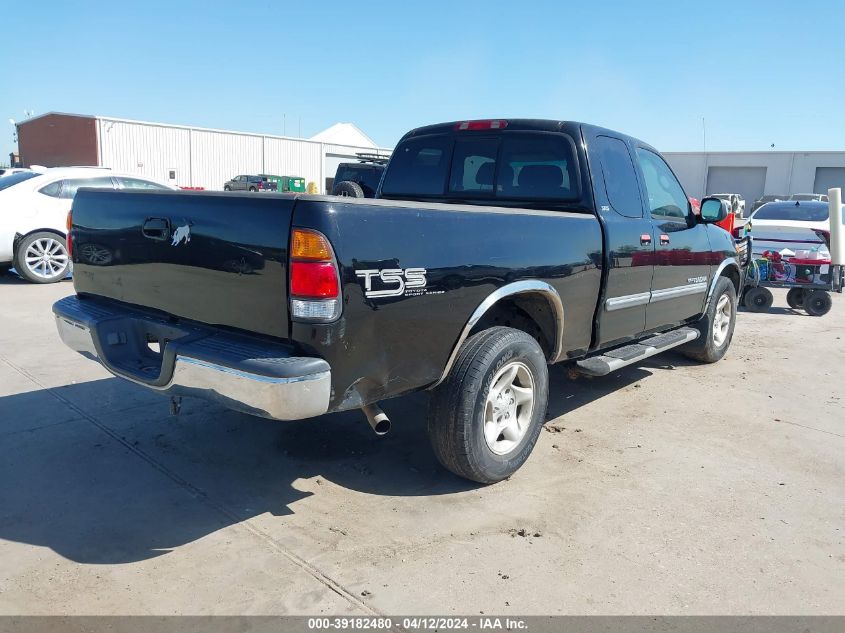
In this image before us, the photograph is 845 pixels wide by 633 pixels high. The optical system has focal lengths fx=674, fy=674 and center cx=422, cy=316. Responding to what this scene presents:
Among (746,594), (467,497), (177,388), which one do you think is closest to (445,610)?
(467,497)

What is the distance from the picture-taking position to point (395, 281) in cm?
299

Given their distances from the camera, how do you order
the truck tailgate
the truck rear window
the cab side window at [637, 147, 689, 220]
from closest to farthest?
the truck tailgate → the truck rear window → the cab side window at [637, 147, 689, 220]

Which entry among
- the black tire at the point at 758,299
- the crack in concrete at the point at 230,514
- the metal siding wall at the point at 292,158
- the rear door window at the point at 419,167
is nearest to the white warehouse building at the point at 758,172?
the metal siding wall at the point at 292,158

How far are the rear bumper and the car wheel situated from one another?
7050mm

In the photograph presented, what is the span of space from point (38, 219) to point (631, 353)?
28.5ft

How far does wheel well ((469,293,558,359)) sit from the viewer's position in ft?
13.1

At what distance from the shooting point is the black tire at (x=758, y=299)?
10305 millimetres

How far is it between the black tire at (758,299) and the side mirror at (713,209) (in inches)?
209

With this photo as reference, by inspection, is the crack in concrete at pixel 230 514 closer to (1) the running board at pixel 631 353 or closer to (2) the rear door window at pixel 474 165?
(1) the running board at pixel 631 353

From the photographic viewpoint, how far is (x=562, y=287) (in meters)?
3.99

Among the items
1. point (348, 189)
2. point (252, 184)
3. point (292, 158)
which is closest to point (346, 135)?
point (292, 158)

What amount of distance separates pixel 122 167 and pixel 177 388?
39.1m

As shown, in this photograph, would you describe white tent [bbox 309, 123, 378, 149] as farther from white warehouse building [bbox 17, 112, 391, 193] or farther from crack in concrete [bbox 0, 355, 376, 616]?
crack in concrete [bbox 0, 355, 376, 616]

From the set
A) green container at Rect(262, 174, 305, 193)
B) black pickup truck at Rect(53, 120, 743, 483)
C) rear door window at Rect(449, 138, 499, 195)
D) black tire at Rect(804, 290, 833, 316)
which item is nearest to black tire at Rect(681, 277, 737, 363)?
black pickup truck at Rect(53, 120, 743, 483)
